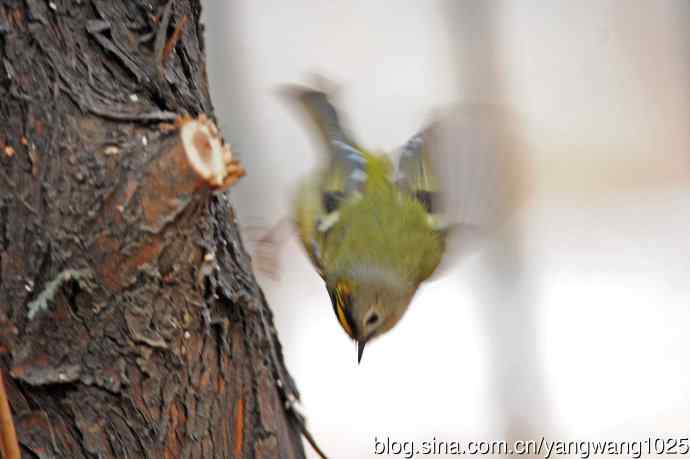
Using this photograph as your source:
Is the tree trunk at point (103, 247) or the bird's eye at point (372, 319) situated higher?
the tree trunk at point (103, 247)

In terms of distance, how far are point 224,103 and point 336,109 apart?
0.82 metres

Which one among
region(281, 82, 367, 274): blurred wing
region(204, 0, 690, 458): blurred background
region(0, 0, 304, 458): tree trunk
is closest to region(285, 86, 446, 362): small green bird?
region(281, 82, 367, 274): blurred wing

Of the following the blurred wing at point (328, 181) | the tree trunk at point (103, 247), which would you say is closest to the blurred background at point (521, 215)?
the blurred wing at point (328, 181)

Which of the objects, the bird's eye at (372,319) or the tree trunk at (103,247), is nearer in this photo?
the tree trunk at (103,247)

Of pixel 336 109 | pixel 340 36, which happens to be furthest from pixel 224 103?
pixel 336 109

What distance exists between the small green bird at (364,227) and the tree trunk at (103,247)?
421 millimetres

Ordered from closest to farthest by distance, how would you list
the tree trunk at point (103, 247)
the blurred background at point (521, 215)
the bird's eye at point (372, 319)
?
the tree trunk at point (103, 247)
the bird's eye at point (372, 319)
the blurred background at point (521, 215)

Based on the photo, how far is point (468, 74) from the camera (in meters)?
2.04

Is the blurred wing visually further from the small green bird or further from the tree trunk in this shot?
the tree trunk

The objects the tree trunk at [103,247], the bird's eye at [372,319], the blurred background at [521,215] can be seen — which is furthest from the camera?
the blurred background at [521,215]

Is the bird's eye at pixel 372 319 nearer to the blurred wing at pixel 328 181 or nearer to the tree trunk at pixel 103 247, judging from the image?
the blurred wing at pixel 328 181

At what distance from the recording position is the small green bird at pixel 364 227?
1.17m

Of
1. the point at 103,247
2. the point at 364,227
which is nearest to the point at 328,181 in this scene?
the point at 364,227

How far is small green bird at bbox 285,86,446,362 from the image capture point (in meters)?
1.17
